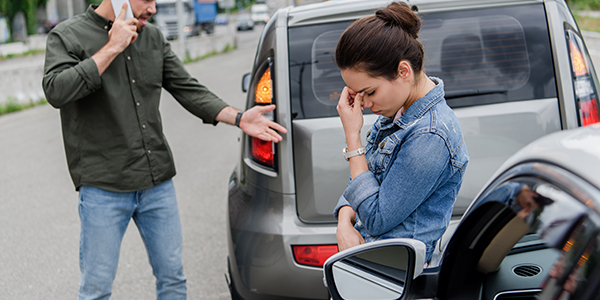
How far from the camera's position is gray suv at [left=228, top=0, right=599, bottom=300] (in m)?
2.71

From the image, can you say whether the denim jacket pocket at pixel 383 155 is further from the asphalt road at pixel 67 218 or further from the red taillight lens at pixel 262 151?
the asphalt road at pixel 67 218

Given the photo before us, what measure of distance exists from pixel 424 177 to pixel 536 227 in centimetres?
45

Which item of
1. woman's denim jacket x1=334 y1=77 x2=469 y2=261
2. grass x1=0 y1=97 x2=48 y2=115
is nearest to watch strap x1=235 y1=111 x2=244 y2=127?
woman's denim jacket x1=334 y1=77 x2=469 y2=261

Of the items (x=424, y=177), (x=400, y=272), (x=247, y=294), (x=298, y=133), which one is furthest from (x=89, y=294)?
(x=424, y=177)

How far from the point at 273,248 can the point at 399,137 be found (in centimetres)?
133

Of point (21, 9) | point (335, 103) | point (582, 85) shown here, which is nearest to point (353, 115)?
point (335, 103)

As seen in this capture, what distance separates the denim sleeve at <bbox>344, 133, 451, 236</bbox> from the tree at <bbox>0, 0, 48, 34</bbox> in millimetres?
47846

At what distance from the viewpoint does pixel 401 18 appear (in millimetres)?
1609

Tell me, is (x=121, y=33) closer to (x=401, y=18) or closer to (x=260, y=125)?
(x=260, y=125)

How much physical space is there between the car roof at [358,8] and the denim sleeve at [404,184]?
58.9 inches

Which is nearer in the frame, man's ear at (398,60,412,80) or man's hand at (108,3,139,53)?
man's ear at (398,60,412,80)

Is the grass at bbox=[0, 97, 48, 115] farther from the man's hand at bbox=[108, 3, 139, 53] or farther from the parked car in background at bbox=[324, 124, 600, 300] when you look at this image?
the parked car in background at bbox=[324, 124, 600, 300]

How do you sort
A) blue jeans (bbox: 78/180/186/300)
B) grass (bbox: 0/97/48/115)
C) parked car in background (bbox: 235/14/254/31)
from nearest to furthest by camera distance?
blue jeans (bbox: 78/180/186/300), grass (bbox: 0/97/48/115), parked car in background (bbox: 235/14/254/31)

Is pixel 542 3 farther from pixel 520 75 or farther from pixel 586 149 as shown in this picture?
pixel 586 149
